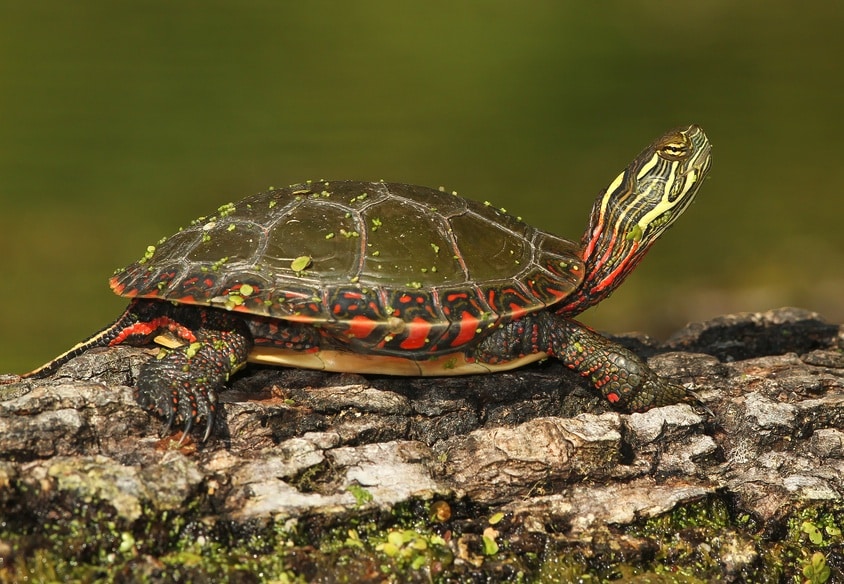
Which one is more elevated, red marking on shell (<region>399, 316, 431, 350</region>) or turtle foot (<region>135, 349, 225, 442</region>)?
red marking on shell (<region>399, 316, 431, 350</region>)

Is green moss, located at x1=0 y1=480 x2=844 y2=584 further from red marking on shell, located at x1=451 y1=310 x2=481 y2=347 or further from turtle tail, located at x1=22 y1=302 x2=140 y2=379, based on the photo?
turtle tail, located at x1=22 y1=302 x2=140 y2=379

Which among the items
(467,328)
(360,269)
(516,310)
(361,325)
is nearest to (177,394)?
(361,325)

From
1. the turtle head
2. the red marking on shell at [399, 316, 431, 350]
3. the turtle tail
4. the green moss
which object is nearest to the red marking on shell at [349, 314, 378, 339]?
the red marking on shell at [399, 316, 431, 350]

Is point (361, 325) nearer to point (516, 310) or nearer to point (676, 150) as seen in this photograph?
point (516, 310)

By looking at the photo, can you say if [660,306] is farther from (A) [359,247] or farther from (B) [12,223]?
(B) [12,223]

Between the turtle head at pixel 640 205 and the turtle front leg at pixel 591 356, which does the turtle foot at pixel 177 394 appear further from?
the turtle head at pixel 640 205

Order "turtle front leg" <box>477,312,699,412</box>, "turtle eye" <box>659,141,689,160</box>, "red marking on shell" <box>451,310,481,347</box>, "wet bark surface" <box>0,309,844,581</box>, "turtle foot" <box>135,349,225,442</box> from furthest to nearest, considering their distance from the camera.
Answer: "turtle eye" <box>659,141,689,160</box>, "turtle front leg" <box>477,312,699,412</box>, "red marking on shell" <box>451,310,481,347</box>, "turtle foot" <box>135,349,225,442</box>, "wet bark surface" <box>0,309,844,581</box>

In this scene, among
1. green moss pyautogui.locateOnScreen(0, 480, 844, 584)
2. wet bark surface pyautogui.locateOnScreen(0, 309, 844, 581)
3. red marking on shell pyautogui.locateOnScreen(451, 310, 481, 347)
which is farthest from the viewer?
red marking on shell pyautogui.locateOnScreen(451, 310, 481, 347)

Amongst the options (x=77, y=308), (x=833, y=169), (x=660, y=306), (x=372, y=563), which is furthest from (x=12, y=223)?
(x=833, y=169)

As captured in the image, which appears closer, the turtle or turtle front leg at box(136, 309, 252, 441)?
turtle front leg at box(136, 309, 252, 441)
